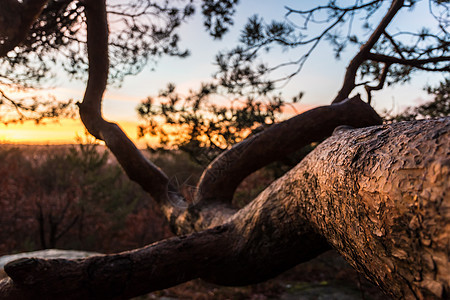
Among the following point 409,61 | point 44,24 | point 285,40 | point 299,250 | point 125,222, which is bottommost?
point 125,222

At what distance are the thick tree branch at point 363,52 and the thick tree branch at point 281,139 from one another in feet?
1.38

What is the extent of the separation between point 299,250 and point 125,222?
854 cm

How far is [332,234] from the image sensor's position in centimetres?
137

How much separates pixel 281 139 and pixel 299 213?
3.71 feet

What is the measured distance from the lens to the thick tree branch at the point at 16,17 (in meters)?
2.03

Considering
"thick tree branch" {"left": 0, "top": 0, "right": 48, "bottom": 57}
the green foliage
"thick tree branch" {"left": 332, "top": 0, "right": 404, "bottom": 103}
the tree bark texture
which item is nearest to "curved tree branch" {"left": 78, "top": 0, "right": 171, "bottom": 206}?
"thick tree branch" {"left": 0, "top": 0, "right": 48, "bottom": 57}

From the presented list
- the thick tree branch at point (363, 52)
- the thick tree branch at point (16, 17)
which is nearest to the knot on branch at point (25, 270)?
the thick tree branch at point (16, 17)

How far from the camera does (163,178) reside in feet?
11.4

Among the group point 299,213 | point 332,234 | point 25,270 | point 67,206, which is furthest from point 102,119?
point 67,206

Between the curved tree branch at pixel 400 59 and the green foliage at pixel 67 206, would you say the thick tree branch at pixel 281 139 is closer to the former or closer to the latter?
the curved tree branch at pixel 400 59

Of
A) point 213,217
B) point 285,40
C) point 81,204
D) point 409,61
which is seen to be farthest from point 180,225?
point 81,204

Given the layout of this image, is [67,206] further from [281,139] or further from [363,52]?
[363,52]

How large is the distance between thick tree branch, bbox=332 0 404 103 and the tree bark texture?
1.72 metres

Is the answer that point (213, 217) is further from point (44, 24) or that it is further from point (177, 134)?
point (44, 24)
